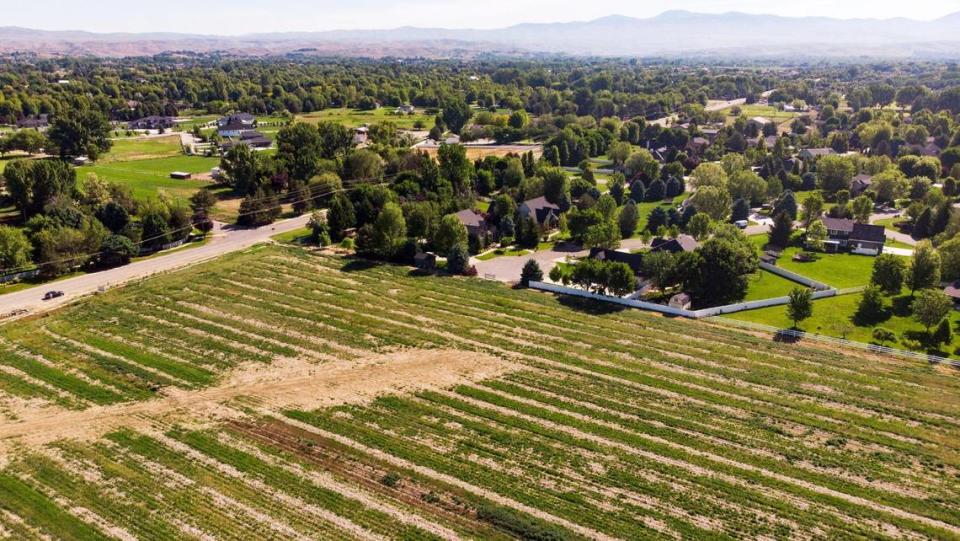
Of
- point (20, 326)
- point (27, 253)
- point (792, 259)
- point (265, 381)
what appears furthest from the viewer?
point (792, 259)

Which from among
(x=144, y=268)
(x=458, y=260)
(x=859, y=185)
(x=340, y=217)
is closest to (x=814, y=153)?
(x=859, y=185)

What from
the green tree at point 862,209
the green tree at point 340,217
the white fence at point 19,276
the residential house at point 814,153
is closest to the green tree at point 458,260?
the green tree at point 340,217

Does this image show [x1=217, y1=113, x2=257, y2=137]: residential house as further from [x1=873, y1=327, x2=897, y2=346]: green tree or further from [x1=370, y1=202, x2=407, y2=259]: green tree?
[x1=873, y1=327, x2=897, y2=346]: green tree

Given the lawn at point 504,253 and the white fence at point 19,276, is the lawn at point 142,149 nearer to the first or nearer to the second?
the white fence at point 19,276

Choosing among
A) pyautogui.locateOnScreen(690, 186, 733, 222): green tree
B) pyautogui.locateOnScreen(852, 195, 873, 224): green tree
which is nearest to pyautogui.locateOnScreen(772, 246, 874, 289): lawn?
pyautogui.locateOnScreen(690, 186, 733, 222): green tree

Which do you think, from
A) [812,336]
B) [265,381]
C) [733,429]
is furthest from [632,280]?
[265,381]

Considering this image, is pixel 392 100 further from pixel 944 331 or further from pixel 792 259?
pixel 944 331

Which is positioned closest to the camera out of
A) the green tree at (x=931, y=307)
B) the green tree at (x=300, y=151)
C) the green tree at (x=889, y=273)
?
the green tree at (x=931, y=307)
